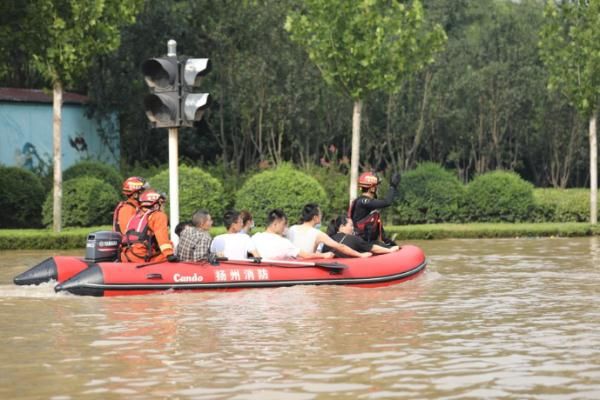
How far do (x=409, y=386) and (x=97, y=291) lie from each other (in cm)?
706

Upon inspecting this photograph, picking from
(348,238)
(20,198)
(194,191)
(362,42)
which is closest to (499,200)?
(362,42)

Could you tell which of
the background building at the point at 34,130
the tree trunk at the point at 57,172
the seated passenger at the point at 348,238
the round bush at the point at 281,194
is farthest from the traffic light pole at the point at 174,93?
the background building at the point at 34,130

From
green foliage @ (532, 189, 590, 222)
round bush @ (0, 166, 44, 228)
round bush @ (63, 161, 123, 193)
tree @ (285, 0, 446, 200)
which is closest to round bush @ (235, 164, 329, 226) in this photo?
tree @ (285, 0, 446, 200)

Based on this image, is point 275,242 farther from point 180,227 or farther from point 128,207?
point 128,207

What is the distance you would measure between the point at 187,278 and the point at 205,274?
0.25 m

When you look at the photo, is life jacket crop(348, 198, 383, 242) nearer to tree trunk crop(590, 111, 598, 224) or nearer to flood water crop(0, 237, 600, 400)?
flood water crop(0, 237, 600, 400)

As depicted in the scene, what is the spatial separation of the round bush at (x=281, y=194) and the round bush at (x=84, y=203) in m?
3.07

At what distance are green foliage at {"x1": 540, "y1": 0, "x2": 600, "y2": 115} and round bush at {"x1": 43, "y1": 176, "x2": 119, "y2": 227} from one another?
11424 millimetres

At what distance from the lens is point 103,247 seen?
17.8m

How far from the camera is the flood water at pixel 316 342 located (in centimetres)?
1077

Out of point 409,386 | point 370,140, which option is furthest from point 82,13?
point 409,386

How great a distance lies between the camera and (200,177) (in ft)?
101

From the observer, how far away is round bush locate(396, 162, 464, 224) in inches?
1298

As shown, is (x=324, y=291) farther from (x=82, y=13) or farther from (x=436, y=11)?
(x=436, y=11)
